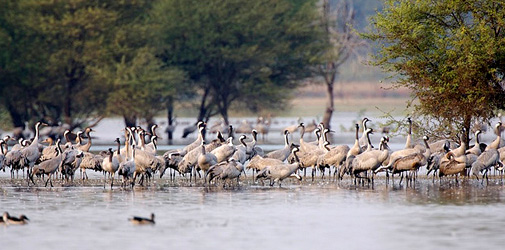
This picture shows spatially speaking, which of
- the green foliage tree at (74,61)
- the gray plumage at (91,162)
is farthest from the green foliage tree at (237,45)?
the gray plumage at (91,162)

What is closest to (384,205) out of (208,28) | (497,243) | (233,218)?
(233,218)

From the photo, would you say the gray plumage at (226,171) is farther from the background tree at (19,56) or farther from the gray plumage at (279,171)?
the background tree at (19,56)

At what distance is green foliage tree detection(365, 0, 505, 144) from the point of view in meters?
30.6

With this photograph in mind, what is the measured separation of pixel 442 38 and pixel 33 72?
32.7 meters

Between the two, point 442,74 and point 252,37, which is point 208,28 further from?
point 442,74

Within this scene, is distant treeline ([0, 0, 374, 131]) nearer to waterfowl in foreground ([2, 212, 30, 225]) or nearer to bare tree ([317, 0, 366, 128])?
bare tree ([317, 0, 366, 128])

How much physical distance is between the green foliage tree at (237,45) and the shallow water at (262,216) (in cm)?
3837

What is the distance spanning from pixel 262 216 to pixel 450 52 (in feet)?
38.7

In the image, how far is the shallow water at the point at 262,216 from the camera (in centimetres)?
1791

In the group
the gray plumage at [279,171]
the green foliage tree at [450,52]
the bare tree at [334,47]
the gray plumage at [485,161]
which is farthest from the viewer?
the bare tree at [334,47]

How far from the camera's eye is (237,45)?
225ft

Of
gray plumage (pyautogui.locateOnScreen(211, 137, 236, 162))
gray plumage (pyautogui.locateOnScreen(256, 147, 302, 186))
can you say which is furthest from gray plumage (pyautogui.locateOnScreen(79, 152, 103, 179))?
gray plumage (pyautogui.locateOnScreen(256, 147, 302, 186))

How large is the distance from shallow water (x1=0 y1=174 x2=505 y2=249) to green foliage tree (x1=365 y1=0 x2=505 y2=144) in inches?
133

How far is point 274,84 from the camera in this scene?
70.3 meters
